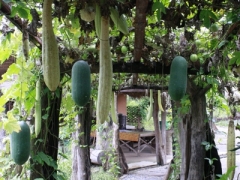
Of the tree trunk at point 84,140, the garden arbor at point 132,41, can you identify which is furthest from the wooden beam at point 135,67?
the tree trunk at point 84,140

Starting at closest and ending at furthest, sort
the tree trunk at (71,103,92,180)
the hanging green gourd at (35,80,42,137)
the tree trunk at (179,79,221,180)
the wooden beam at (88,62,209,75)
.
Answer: the hanging green gourd at (35,80,42,137), the wooden beam at (88,62,209,75), the tree trunk at (179,79,221,180), the tree trunk at (71,103,92,180)

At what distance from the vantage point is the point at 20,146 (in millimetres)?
1871

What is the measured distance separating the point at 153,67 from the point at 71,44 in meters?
0.72

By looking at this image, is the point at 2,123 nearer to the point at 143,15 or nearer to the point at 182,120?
the point at 143,15

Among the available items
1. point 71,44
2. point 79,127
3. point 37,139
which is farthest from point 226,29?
point 79,127

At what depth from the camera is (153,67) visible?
2600mm

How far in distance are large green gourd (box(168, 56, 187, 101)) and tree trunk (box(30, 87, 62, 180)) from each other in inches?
42.4

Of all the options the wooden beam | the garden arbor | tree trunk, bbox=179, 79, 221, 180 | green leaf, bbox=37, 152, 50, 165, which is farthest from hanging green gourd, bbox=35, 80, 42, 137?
tree trunk, bbox=179, 79, 221, 180

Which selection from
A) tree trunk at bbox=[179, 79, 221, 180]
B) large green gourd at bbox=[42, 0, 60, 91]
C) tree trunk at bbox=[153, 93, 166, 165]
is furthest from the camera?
tree trunk at bbox=[153, 93, 166, 165]

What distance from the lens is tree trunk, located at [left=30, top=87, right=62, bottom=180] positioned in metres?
2.50

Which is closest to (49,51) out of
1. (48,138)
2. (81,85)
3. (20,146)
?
(81,85)

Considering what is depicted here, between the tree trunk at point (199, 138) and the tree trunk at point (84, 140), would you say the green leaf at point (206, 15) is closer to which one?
the tree trunk at point (199, 138)

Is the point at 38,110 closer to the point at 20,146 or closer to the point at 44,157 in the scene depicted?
the point at 44,157

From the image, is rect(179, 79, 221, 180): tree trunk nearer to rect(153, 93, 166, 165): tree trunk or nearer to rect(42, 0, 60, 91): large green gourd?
rect(42, 0, 60, 91): large green gourd
